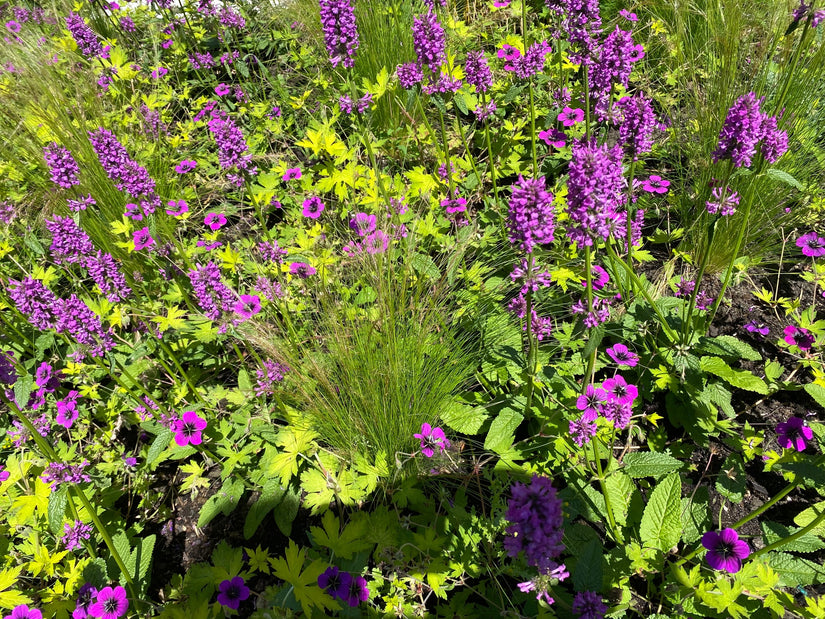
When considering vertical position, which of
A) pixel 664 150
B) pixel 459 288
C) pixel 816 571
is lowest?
pixel 816 571

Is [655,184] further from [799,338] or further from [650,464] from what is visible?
[650,464]

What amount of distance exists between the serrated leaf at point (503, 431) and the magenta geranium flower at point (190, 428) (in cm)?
120

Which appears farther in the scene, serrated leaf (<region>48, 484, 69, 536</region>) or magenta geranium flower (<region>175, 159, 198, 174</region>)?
magenta geranium flower (<region>175, 159, 198, 174</region>)

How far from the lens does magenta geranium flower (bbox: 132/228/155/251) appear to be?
111 inches

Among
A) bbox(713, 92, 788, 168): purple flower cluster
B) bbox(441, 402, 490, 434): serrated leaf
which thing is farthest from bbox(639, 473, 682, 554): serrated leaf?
bbox(713, 92, 788, 168): purple flower cluster

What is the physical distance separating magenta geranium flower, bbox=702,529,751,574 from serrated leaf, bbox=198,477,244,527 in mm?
1820

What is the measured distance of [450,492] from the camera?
207 centimetres

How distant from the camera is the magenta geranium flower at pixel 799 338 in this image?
2121 mm

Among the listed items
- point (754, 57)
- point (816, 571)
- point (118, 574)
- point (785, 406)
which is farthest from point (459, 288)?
point (754, 57)

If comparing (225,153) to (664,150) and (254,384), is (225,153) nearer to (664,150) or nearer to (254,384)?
(254,384)

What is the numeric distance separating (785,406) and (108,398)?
3573 mm

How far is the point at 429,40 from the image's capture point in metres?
2.33

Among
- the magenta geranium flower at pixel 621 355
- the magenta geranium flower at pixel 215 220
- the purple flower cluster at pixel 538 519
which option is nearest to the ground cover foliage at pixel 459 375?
the purple flower cluster at pixel 538 519

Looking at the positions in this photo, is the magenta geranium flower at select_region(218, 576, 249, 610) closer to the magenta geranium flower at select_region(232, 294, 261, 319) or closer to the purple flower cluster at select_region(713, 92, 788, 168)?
the magenta geranium flower at select_region(232, 294, 261, 319)
